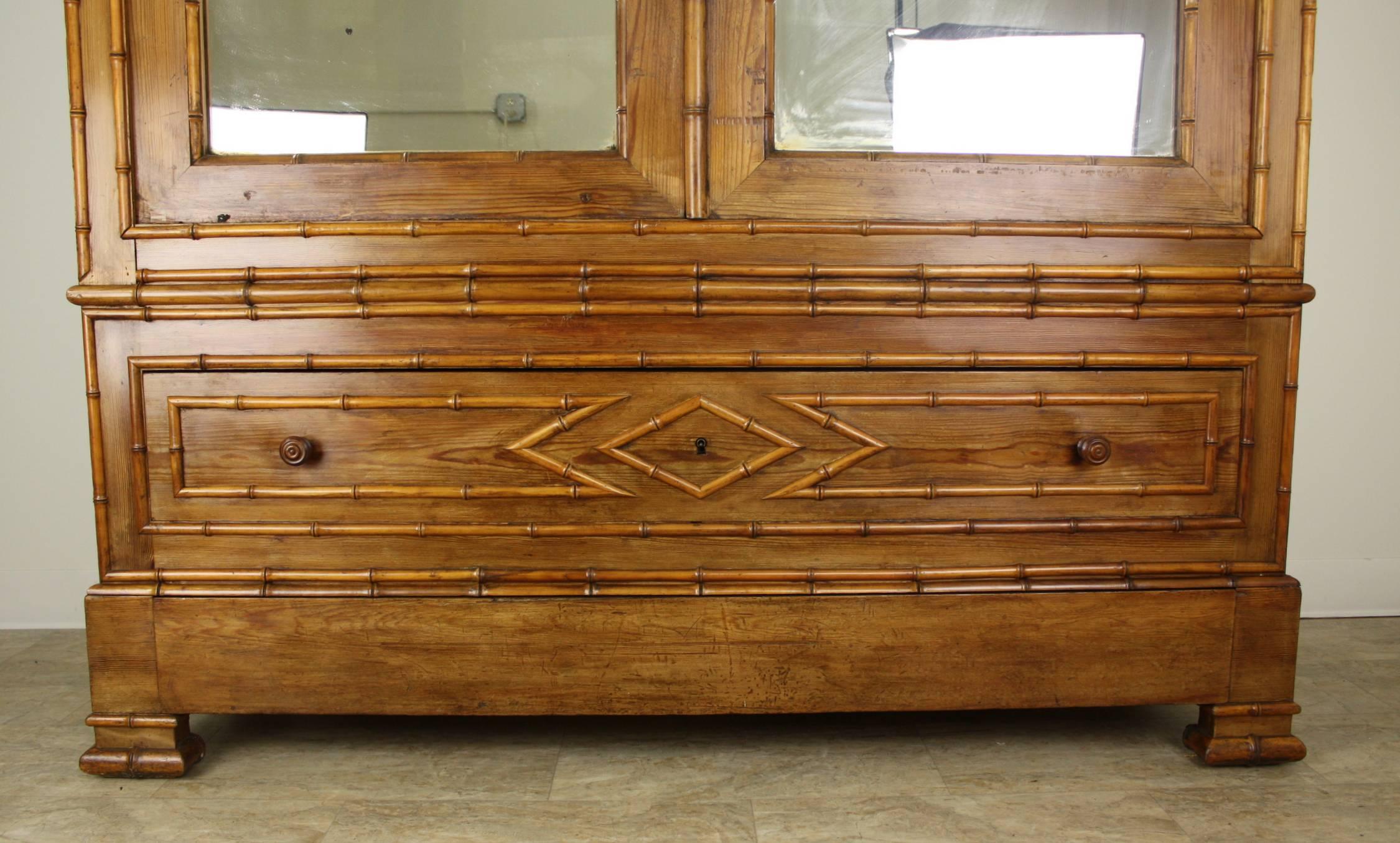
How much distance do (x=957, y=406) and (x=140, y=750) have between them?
1.37 m

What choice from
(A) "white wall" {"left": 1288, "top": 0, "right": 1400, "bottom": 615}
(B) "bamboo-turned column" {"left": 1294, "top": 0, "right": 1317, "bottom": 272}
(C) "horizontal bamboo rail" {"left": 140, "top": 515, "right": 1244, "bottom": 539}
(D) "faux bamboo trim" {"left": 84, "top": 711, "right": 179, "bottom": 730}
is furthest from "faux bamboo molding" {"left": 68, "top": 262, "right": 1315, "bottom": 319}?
(A) "white wall" {"left": 1288, "top": 0, "right": 1400, "bottom": 615}

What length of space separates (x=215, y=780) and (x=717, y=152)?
124 centimetres

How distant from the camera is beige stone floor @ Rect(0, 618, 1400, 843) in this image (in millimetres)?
1356

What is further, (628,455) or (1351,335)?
(1351,335)

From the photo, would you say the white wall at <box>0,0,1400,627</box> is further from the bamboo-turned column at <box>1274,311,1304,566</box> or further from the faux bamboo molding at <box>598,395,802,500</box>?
the faux bamboo molding at <box>598,395,802,500</box>

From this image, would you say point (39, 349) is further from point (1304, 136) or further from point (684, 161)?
point (1304, 136)

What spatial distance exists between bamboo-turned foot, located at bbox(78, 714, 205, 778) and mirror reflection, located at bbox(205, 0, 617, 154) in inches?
34.8

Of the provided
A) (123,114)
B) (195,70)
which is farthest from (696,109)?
(123,114)

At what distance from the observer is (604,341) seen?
1.45 m

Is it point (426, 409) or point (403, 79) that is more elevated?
point (403, 79)

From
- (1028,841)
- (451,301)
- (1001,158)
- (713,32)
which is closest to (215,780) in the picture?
(451,301)

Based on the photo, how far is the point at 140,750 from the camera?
4.94 ft

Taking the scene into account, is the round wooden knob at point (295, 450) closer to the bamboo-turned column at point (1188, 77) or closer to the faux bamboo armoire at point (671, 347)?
the faux bamboo armoire at point (671, 347)

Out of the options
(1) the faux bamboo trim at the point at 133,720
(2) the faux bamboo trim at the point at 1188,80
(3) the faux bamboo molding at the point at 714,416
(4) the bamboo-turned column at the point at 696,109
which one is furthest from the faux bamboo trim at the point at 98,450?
(2) the faux bamboo trim at the point at 1188,80
